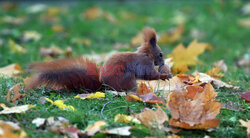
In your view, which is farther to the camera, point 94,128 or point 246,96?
point 246,96

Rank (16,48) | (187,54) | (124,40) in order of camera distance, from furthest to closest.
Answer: (124,40), (16,48), (187,54)

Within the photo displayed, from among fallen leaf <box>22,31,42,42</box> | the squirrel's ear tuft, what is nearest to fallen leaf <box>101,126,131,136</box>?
the squirrel's ear tuft

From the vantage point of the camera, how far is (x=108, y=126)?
196 centimetres

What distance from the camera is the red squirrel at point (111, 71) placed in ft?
8.50

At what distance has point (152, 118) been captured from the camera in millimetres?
2010

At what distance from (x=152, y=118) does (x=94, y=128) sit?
0.38 meters

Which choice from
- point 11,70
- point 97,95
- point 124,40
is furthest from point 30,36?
point 97,95

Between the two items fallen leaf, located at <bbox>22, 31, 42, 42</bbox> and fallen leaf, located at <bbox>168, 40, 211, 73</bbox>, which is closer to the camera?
fallen leaf, located at <bbox>168, 40, 211, 73</bbox>

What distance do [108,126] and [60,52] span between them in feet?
9.11

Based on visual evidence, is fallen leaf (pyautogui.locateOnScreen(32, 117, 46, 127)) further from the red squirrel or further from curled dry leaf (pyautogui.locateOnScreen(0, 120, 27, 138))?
the red squirrel

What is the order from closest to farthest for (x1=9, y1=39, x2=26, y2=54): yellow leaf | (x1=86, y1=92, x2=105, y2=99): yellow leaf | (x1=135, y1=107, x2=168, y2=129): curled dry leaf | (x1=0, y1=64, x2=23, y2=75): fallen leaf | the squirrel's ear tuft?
(x1=135, y1=107, x2=168, y2=129): curled dry leaf, (x1=86, y1=92, x2=105, y2=99): yellow leaf, the squirrel's ear tuft, (x1=0, y1=64, x2=23, y2=75): fallen leaf, (x1=9, y1=39, x2=26, y2=54): yellow leaf

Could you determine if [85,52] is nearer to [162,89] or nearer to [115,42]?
[115,42]

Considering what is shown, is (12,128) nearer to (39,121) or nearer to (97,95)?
(39,121)

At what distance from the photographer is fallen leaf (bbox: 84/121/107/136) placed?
6.15 feet
